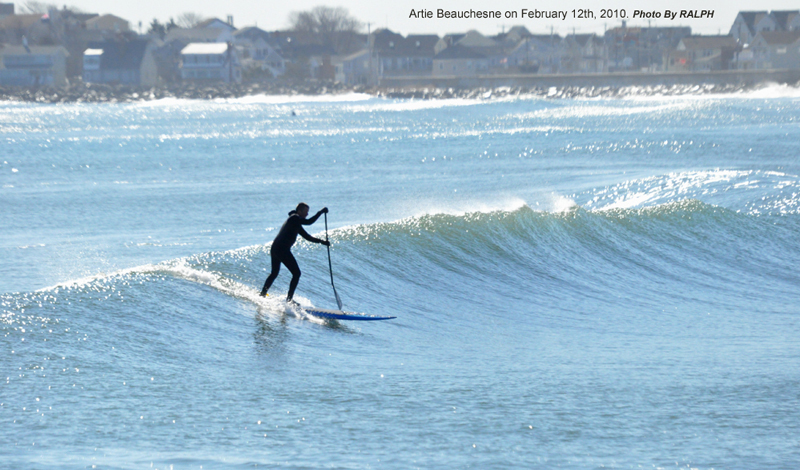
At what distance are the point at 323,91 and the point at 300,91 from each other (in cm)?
343

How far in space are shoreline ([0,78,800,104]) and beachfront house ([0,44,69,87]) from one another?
314 cm

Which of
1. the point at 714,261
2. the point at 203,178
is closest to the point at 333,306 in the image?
the point at 714,261

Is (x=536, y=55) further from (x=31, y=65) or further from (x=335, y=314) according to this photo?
(x=335, y=314)

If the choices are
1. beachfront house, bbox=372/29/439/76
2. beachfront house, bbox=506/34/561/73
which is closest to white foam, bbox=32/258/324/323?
beachfront house, bbox=372/29/439/76

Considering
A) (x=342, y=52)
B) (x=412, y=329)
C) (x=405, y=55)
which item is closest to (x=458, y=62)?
(x=405, y=55)

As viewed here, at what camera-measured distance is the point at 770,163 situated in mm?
37688

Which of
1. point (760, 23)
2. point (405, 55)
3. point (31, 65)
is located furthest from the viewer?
point (405, 55)

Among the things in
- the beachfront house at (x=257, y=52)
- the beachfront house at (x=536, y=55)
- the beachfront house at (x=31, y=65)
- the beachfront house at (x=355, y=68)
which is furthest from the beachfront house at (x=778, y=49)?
the beachfront house at (x=31, y=65)

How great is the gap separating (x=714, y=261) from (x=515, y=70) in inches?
5098

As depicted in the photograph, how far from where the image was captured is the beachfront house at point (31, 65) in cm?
12231

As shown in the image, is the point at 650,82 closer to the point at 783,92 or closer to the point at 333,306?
the point at 783,92

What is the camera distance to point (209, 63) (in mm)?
130125

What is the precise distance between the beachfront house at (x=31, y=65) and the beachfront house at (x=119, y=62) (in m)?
4.32

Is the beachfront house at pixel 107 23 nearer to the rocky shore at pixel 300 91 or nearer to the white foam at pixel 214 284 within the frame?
the rocky shore at pixel 300 91
